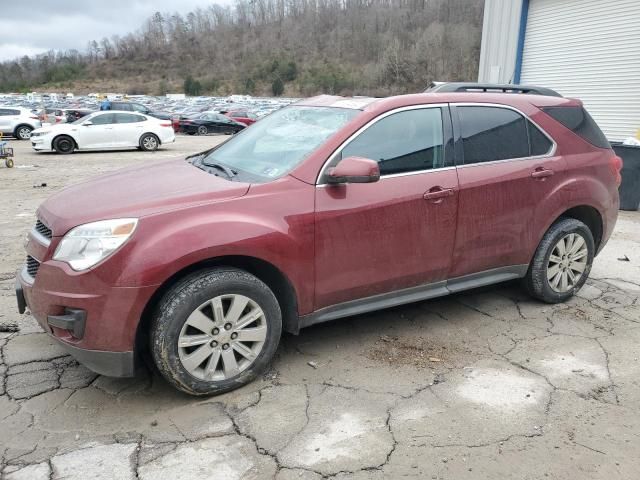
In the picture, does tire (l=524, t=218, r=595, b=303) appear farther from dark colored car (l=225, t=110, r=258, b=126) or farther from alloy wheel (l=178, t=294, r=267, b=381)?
dark colored car (l=225, t=110, r=258, b=126)

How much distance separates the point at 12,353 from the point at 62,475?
4.95 feet

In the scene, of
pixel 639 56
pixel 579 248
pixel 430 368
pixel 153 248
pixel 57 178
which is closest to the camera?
pixel 153 248

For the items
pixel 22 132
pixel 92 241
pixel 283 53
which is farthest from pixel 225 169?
pixel 283 53

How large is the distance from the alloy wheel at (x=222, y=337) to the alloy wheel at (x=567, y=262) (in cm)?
259

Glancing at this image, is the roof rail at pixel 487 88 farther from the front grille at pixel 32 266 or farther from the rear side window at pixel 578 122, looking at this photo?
the front grille at pixel 32 266

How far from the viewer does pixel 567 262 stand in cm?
448

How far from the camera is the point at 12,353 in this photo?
12.0 feet

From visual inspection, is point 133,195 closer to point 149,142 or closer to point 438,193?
point 438,193

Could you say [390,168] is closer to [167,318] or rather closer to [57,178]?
[167,318]

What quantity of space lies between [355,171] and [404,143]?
676 millimetres

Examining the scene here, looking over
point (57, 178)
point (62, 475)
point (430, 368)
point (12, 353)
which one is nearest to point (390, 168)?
point (430, 368)

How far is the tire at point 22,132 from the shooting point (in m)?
23.4

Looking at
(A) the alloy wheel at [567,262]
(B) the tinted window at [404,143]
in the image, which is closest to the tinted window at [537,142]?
(A) the alloy wheel at [567,262]

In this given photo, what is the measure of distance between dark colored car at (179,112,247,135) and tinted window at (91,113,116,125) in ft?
38.3
